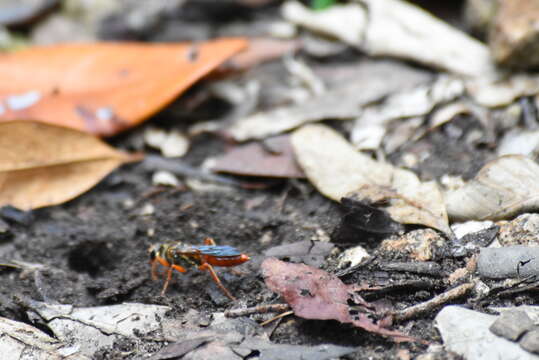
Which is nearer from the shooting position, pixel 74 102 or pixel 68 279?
pixel 68 279

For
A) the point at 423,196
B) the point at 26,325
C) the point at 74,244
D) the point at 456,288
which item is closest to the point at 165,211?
the point at 74,244

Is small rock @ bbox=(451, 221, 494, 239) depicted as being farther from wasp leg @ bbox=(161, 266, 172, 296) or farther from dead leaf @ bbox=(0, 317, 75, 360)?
dead leaf @ bbox=(0, 317, 75, 360)

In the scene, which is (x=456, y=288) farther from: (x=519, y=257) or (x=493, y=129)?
(x=493, y=129)

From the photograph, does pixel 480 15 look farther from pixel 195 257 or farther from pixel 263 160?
pixel 195 257

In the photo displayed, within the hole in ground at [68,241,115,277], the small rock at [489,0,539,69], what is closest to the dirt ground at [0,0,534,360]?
the hole in ground at [68,241,115,277]

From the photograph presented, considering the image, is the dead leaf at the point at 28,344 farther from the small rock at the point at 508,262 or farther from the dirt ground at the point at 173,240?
the small rock at the point at 508,262
